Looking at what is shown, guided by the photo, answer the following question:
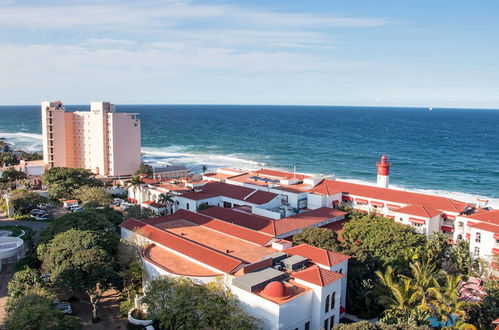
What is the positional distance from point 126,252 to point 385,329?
21.3 metres

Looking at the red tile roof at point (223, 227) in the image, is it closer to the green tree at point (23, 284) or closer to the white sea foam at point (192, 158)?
the green tree at point (23, 284)

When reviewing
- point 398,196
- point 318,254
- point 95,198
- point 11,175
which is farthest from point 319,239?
point 11,175

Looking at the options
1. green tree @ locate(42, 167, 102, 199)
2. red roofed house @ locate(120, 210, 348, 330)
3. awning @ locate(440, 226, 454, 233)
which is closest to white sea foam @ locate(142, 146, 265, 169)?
green tree @ locate(42, 167, 102, 199)

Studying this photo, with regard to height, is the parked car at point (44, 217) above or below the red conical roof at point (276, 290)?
below

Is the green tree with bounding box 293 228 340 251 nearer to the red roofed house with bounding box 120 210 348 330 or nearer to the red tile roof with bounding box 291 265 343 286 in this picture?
the red roofed house with bounding box 120 210 348 330

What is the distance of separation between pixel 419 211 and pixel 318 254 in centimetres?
1711

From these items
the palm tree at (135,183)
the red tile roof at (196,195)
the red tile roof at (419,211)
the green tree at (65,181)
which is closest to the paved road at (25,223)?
the green tree at (65,181)

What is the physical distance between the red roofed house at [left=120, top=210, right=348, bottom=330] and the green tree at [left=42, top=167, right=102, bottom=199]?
2814 cm

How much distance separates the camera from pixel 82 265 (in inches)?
1185

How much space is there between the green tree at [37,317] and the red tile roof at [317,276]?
1438 centimetres

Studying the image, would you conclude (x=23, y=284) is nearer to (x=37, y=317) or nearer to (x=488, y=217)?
(x=37, y=317)

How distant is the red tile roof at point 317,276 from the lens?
27.2 meters

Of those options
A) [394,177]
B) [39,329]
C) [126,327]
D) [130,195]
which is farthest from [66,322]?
[394,177]

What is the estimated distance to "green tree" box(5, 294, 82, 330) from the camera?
76.7ft
